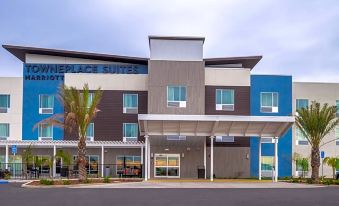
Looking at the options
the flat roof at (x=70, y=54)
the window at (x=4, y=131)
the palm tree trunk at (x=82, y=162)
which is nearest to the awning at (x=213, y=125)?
the palm tree trunk at (x=82, y=162)

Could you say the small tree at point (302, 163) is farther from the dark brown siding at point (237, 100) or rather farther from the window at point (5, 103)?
the window at point (5, 103)

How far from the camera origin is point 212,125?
→ 131 ft

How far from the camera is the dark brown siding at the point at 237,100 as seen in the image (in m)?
49.4

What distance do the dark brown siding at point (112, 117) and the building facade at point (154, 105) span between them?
0.28 feet

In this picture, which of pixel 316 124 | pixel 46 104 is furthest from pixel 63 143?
pixel 316 124

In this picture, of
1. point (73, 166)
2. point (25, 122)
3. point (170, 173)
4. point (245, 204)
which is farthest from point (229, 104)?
point (245, 204)

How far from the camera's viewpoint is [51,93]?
167 ft

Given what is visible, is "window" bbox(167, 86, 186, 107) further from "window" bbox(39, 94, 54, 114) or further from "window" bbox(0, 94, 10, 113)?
"window" bbox(0, 94, 10, 113)

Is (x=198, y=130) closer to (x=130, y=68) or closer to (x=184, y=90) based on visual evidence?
(x=184, y=90)

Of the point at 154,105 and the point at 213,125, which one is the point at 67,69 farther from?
the point at 213,125

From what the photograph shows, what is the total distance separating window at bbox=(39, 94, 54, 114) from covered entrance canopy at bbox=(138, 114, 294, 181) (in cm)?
1237

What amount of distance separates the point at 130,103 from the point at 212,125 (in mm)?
12289

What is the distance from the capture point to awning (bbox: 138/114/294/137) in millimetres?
38281

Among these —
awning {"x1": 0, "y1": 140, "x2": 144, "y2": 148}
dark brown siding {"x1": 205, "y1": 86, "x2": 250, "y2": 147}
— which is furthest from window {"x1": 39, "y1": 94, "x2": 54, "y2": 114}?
dark brown siding {"x1": 205, "y1": 86, "x2": 250, "y2": 147}
